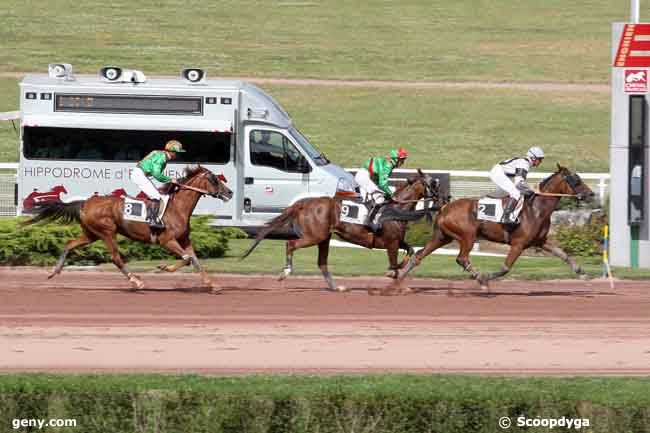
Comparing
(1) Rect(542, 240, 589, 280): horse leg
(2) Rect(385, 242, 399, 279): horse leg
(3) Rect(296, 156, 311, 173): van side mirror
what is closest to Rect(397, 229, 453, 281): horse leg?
(2) Rect(385, 242, 399, 279): horse leg

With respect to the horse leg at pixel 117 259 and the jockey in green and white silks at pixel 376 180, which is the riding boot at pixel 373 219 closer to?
the jockey in green and white silks at pixel 376 180

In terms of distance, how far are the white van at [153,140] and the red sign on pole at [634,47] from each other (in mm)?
5712

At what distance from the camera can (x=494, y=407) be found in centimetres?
931

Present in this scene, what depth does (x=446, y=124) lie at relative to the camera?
3806cm

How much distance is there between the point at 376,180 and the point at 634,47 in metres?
4.67

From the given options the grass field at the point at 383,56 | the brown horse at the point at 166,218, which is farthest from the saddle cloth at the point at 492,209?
the grass field at the point at 383,56

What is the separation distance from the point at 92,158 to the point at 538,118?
17.7m

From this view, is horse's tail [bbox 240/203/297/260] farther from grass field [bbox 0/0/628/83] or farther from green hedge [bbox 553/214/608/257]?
grass field [bbox 0/0/628/83]

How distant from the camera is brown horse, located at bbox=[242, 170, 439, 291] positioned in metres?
17.2

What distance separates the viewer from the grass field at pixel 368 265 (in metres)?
19.4

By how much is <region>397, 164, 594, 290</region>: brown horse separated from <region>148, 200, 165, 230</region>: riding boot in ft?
9.72

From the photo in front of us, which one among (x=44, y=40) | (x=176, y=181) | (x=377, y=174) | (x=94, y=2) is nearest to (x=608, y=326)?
(x=377, y=174)

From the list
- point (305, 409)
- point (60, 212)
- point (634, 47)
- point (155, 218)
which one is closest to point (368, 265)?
point (155, 218)

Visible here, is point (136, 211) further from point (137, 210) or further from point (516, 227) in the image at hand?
point (516, 227)
